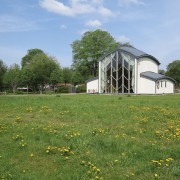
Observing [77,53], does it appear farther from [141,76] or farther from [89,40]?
[141,76]

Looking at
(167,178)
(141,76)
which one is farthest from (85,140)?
(141,76)

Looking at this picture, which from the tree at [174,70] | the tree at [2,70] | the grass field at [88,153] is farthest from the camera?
the tree at [174,70]

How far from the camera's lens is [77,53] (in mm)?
85562

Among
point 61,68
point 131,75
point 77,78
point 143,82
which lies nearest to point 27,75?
point 61,68

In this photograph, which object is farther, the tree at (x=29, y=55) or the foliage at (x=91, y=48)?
the tree at (x=29, y=55)

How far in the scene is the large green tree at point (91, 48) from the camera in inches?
3243

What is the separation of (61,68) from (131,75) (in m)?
30.3

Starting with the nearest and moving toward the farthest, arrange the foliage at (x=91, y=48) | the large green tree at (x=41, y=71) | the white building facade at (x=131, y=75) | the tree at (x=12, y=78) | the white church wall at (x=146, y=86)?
the white church wall at (x=146, y=86), the white building facade at (x=131, y=75), the tree at (x=12, y=78), the large green tree at (x=41, y=71), the foliage at (x=91, y=48)

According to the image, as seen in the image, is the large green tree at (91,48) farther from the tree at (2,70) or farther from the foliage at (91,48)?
the tree at (2,70)

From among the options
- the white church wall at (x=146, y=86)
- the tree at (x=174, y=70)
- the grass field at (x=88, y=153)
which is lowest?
the grass field at (x=88, y=153)

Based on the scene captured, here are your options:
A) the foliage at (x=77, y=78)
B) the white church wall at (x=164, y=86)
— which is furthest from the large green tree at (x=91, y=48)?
the white church wall at (x=164, y=86)

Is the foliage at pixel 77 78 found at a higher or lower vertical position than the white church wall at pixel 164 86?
higher

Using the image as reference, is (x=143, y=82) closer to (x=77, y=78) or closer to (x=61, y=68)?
(x=77, y=78)

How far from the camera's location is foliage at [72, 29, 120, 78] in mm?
82375
